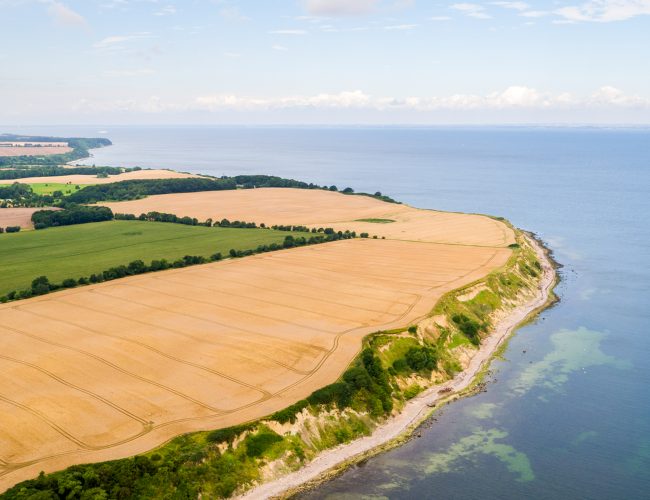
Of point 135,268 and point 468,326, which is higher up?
point 135,268

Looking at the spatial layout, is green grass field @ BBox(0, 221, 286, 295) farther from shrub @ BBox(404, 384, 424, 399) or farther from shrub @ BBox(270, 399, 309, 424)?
shrub @ BBox(404, 384, 424, 399)

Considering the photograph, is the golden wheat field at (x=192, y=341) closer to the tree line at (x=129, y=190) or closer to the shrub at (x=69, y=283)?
the shrub at (x=69, y=283)

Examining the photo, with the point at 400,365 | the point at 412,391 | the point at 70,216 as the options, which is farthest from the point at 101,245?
the point at 412,391

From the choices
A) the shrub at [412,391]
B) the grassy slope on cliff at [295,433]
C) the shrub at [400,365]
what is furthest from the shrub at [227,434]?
the shrub at [400,365]

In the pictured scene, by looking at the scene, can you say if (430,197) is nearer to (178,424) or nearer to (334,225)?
(334,225)

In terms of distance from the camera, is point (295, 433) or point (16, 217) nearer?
point (295, 433)

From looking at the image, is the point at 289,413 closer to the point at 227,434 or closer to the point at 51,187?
the point at 227,434

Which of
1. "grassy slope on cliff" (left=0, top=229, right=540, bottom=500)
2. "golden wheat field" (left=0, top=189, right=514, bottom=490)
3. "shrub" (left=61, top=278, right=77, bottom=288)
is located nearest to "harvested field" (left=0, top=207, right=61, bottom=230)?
"shrub" (left=61, top=278, right=77, bottom=288)
